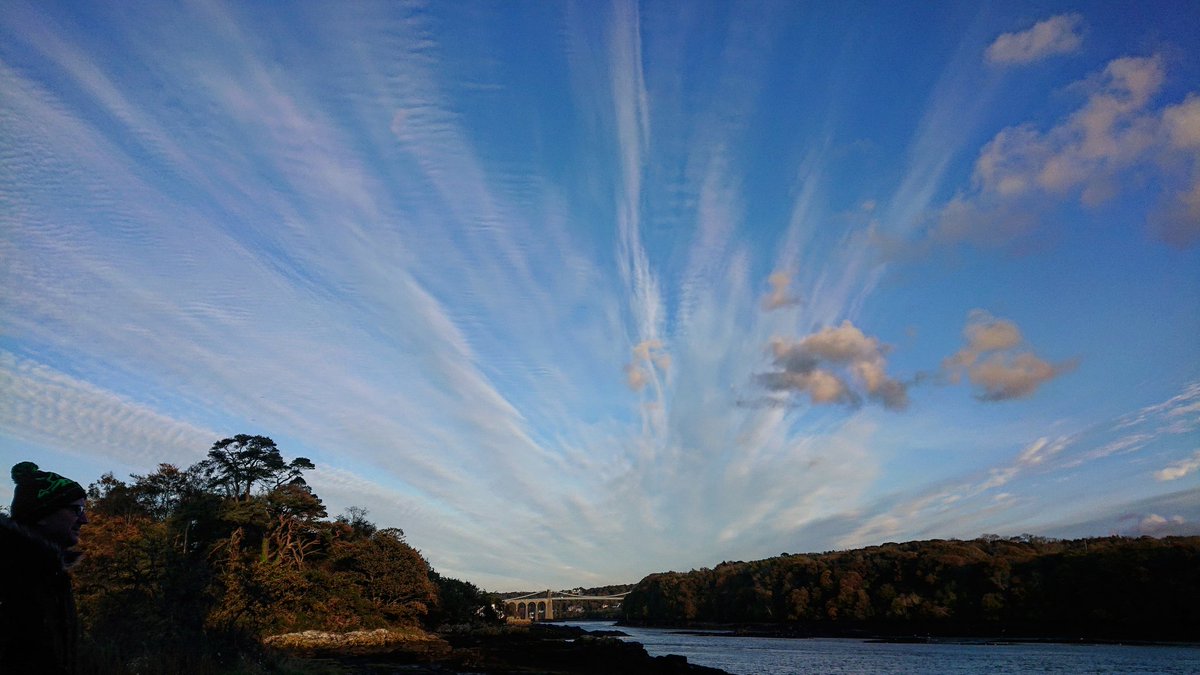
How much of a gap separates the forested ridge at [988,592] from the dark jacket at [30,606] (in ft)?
346

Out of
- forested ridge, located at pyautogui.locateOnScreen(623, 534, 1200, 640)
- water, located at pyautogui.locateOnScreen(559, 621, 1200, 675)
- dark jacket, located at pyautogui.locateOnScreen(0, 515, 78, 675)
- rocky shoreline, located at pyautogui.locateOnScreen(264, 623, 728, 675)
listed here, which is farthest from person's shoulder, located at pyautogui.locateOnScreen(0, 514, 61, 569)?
forested ridge, located at pyautogui.locateOnScreen(623, 534, 1200, 640)

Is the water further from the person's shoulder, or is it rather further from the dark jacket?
the person's shoulder

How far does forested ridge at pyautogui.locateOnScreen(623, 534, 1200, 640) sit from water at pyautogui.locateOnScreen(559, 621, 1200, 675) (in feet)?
49.5

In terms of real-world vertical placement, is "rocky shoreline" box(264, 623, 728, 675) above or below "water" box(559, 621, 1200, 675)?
above

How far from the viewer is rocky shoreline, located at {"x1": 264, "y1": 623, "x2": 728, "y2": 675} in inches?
1496

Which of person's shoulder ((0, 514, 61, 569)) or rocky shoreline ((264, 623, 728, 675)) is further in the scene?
rocky shoreline ((264, 623, 728, 675))

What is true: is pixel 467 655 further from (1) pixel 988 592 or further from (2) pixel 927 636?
(1) pixel 988 592

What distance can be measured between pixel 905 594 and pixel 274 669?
110285mm

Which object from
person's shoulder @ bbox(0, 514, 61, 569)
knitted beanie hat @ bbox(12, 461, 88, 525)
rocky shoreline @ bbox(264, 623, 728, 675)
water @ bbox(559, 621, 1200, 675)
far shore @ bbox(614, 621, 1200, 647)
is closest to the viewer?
person's shoulder @ bbox(0, 514, 61, 569)

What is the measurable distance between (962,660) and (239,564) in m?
59.6

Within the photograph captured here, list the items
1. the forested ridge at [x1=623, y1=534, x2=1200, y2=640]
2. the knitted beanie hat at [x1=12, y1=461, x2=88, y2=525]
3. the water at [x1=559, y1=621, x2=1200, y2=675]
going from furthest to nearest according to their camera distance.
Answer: the forested ridge at [x1=623, y1=534, x2=1200, y2=640]
the water at [x1=559, y1=621, x2=1200, y2=675]
the knitted beanie hat at [x1=12, y1=461, x2=88, y2=525]

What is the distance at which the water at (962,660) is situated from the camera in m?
47.2

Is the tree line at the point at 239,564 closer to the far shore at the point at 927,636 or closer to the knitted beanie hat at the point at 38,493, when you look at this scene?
the knitted beanie hat at the point at 38,493

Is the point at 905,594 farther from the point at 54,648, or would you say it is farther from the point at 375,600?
the point at 54,648
